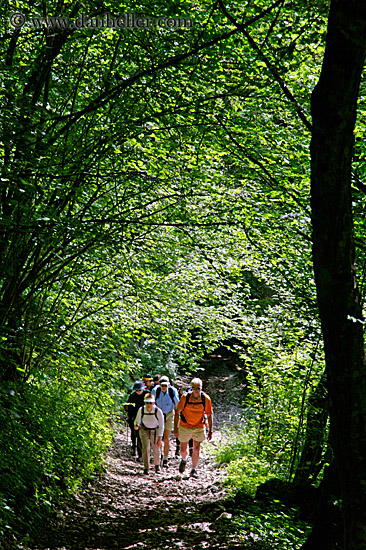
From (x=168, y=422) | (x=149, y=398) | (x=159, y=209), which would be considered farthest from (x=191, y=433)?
(x=159, y=209)

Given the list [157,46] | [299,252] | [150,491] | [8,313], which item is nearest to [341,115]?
[157,46]

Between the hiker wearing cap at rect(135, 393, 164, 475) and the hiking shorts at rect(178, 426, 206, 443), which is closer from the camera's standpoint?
the hiking shorts at rect(178, 426, 206, 443)

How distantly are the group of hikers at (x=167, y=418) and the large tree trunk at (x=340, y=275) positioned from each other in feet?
21.4

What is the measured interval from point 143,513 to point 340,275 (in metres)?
6.08

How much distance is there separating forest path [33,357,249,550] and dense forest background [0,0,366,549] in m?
0.48

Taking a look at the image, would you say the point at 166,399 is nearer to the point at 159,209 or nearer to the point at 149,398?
the point at 149,398

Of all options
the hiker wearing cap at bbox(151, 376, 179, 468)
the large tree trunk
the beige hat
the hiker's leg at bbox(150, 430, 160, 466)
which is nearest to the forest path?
the hiker's leg at bbox(150, 430, 160, 466)

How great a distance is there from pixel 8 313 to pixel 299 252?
4.39m

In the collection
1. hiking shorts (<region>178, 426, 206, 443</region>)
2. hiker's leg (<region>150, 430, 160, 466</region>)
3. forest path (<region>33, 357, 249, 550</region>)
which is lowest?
forest path (<region>33, 357, 249, 550</region>)

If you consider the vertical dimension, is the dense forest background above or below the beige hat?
above

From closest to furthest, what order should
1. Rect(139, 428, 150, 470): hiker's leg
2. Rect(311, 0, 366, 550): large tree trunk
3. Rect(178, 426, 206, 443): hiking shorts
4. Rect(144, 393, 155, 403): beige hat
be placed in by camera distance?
Rect(311, 0, 366, 550): large tree trunk, Rect(178, 426, 206, 443): hiking shorts, Rect(144, 393, 155, 403): beige hat, Rect(139, 428, 150, 470): hiker's leg

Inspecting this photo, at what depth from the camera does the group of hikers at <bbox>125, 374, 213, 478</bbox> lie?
31.2 feet

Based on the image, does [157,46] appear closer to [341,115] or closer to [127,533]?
[341,115]

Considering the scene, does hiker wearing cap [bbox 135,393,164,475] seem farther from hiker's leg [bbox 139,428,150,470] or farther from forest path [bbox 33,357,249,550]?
forest path [bbox 33,357,249,550]
